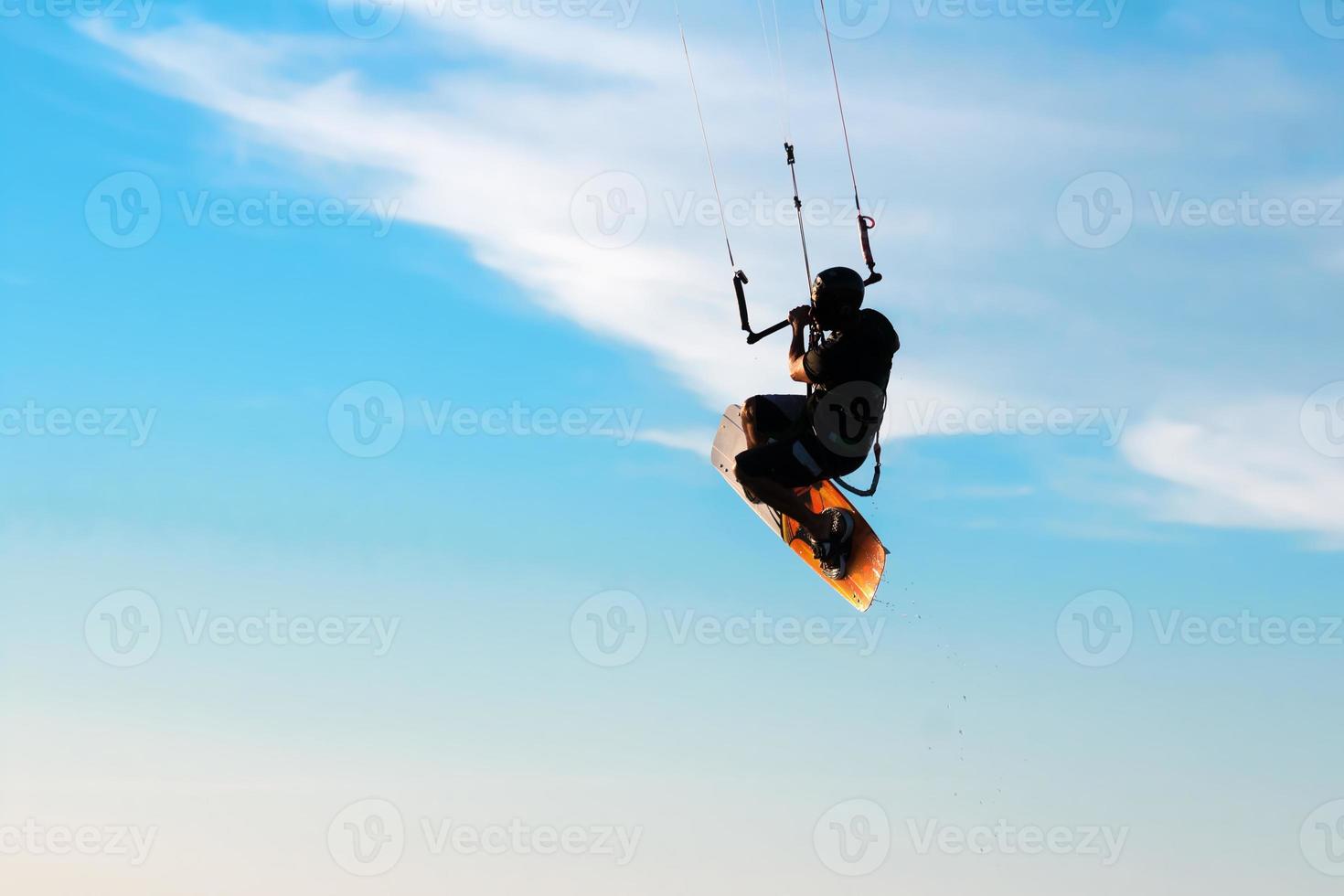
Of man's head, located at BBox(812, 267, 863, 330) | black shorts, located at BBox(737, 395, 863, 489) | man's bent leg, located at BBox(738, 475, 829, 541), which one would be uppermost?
man's head, located at BBox(812, 267, 863, 330)

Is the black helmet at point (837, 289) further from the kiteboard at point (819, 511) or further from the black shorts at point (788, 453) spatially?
the kiteboard at point (819, 511)

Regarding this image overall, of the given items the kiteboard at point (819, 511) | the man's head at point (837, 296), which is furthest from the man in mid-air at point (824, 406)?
the kiteboard at point (819, 511)

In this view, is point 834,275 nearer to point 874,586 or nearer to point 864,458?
point 864,458

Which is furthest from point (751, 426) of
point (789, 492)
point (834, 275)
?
point (834, 275)

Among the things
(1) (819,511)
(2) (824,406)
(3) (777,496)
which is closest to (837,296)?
(2) (824,406)

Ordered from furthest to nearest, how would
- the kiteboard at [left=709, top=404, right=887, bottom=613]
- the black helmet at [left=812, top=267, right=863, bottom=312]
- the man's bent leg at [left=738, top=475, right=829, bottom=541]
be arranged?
1. the kiteboard at [left=709, top=404, right=887, bottom=613]
2. the man's bent leg at [left=738, top=475, right=829, bottom=541]
3. the black helmet at [left=812, top=267, right=863, bottom=312]

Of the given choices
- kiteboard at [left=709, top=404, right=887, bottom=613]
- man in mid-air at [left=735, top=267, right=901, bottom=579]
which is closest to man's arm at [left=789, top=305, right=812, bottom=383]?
man in mid-air at [left=735, top=267, right=901, bottom=579]

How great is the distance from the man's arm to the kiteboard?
1206 mm

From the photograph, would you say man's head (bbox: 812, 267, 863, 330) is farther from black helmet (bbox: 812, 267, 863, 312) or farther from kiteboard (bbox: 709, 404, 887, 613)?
kiteboard (bbox: 709, 404, 887, 613)

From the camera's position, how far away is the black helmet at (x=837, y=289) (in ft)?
40.2

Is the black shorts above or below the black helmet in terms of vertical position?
below

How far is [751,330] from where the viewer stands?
40.3 feet

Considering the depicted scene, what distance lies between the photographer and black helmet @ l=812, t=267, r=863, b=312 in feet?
40.2

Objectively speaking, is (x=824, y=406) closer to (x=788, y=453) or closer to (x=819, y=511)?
(x=788, y=453)
